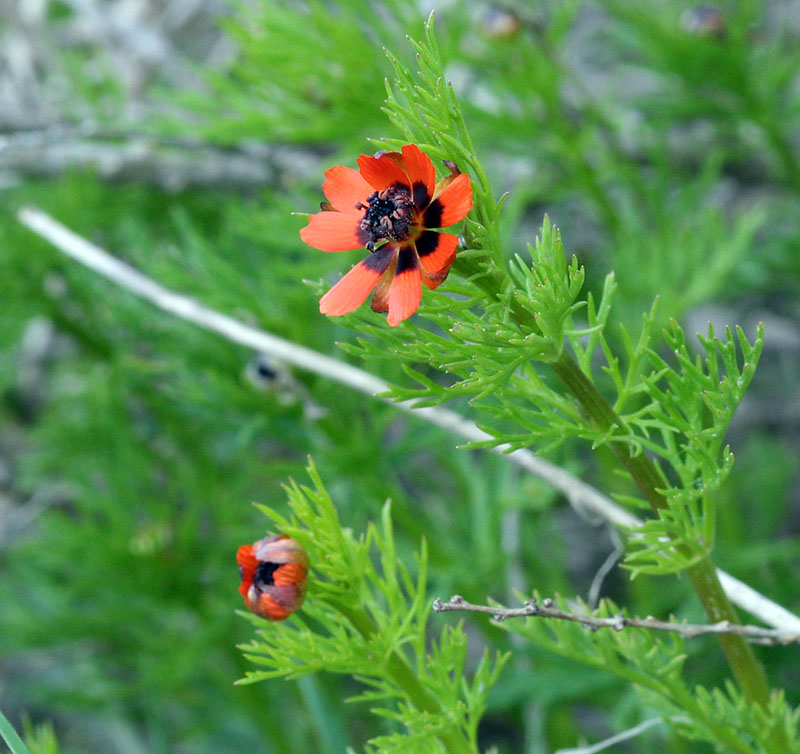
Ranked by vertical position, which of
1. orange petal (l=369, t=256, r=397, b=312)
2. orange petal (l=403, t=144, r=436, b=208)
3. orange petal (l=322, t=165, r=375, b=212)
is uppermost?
orange petal (l=403, t=144, r=436, b=208)

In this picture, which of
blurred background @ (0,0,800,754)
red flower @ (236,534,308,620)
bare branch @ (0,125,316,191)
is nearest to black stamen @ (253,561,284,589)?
red flower @ (236,534,308,620)

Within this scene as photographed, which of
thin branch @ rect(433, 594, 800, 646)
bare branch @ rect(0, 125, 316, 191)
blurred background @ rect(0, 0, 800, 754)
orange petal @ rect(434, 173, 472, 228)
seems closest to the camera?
orange petal @ rect(434, 173, 472, 228)

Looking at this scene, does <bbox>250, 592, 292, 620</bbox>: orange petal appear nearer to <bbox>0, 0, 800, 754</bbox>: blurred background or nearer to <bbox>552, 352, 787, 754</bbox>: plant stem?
<bbox>552, 352, 787, 754</bbox>: plant stem

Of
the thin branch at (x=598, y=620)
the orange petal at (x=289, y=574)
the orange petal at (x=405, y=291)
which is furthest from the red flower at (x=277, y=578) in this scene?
the orange petal at (x=405, y=291)

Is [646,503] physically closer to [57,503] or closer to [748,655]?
[748,655]

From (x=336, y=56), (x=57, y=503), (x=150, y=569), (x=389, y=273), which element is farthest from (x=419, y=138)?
(x=57, y=503)
